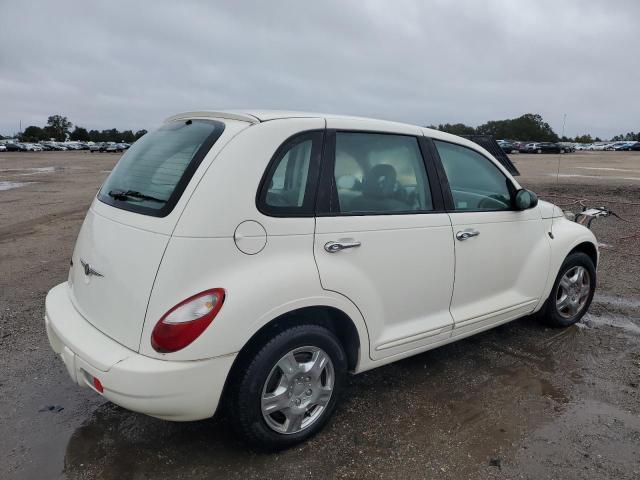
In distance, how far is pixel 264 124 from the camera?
268 cm

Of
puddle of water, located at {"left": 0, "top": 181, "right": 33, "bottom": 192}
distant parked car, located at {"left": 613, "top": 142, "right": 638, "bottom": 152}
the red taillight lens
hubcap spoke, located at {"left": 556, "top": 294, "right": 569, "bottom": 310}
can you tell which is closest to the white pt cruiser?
the red taillight lens

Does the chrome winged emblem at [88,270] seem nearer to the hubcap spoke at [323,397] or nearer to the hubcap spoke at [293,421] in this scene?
the hubcap spoke at [293,421]

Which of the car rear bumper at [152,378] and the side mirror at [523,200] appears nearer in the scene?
the car rear bumper at [152,378]

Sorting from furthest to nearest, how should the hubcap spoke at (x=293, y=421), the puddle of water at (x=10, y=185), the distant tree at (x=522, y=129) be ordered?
the distant tree at (x=522, y=129) < the puddle of water at (x=10, y=185) < the hubcap spoke at (x=293, y=421)

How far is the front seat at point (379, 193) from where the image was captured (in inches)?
117

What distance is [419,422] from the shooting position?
3105 millimetres

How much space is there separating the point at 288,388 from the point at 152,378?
735mm

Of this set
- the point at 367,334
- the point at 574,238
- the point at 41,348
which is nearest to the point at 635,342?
the point at 574,238

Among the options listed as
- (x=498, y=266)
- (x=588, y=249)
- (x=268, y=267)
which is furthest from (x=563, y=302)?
(x=268, y=267)

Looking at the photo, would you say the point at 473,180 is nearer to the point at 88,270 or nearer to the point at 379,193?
the point at 379,193

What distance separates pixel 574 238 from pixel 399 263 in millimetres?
2131

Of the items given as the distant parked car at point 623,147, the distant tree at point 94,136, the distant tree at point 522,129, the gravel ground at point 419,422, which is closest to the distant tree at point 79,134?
the distant tree at point 94,136

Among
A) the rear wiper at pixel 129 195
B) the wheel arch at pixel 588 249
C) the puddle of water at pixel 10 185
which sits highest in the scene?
the rear wiper at pixel 129 195

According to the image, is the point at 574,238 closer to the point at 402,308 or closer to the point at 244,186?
the point at 402,308
